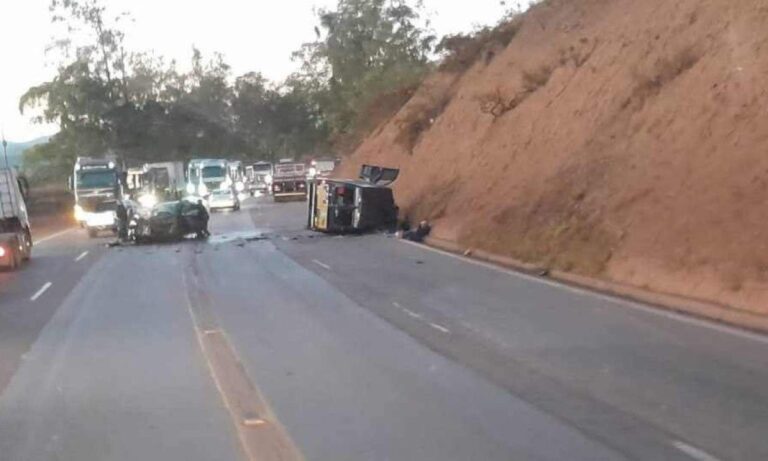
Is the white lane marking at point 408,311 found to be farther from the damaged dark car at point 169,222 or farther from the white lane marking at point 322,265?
the damaged dark car at point 169,222

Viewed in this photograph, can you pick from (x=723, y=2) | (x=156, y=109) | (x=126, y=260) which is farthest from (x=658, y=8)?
(x=156, y=109)

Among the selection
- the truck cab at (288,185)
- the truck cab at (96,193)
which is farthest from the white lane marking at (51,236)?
the truck cab at (288,185)

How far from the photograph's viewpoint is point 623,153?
97.2 feet

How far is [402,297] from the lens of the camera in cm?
2233

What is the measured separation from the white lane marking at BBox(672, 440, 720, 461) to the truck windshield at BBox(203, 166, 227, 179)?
7458cm

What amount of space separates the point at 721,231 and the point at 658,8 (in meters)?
16.4

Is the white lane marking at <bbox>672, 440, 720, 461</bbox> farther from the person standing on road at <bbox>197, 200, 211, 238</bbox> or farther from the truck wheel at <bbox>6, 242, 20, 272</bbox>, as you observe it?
the person standing on road at <bbox>197, 200, 211, 238</bbox>

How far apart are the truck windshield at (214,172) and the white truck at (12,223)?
40.0 metres

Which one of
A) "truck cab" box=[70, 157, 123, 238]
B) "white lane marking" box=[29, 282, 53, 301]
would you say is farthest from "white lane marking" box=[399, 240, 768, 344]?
"truck cab" box=[70, 157, 123, 238]

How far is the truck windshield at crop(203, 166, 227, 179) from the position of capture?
83.6m

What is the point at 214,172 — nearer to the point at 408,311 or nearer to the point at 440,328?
the point at 408,311

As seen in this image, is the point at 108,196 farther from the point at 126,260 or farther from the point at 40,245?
the point at 126,260

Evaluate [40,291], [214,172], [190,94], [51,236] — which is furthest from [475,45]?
[190,94]

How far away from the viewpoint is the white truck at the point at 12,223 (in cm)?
3600
